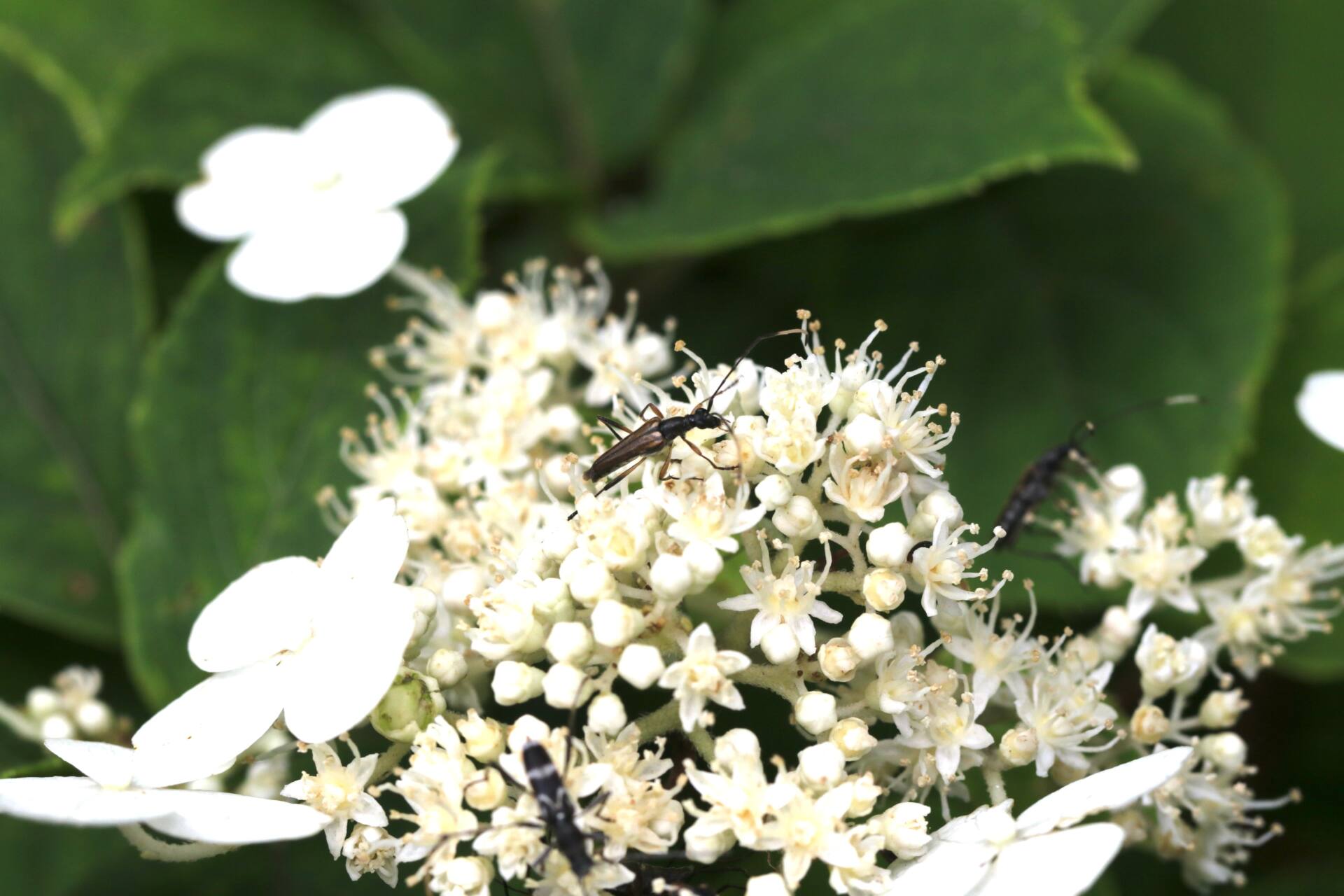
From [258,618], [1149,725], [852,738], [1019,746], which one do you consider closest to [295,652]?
[258,618]

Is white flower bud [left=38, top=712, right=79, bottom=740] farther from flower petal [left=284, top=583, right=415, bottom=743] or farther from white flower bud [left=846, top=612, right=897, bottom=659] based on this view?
white flower bud [left=846, top=612, right=897, bottom=659]

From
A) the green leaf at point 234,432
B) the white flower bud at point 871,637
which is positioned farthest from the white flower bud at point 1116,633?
the green leaf at point 234,432

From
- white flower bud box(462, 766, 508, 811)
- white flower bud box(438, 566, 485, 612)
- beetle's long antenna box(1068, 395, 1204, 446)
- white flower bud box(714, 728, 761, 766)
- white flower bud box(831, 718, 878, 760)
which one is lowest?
white flower bud box(831, 718, 878, 760)

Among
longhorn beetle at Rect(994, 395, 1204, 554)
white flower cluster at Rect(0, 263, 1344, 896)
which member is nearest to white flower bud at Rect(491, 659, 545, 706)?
white flower cluster at Rect(0, 263, 1344, 896)

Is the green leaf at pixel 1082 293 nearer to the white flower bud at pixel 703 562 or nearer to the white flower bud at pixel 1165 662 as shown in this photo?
the white flower bud at pixel 1165 662

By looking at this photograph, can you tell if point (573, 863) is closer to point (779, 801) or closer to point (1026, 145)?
point (779, 801)

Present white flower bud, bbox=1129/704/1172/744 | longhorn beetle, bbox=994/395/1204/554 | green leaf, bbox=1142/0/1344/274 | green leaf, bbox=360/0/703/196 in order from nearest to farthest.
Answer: white flower bud, bbox=1129/704/1172/744 → longhorn beetle, bbox=994/395/1204/554 → green leaf, bbox=360/0/703/196 → green leaf, bbox=1142/0/1344/274
